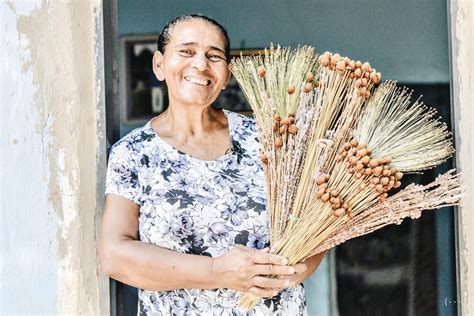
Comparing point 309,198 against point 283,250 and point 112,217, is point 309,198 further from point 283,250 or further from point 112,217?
point 112,217

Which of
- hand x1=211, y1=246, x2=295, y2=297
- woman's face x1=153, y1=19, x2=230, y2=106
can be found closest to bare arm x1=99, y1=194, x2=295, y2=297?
hand x1=211, y1=246, x2=295, y2=297

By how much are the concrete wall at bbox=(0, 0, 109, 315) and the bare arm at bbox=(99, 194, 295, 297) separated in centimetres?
24

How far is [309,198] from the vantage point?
223 centimetres

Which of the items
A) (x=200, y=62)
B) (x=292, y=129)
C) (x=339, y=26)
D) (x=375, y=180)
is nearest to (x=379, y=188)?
(x=375, y=180)

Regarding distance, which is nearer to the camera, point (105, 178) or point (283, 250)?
point (283, 250)

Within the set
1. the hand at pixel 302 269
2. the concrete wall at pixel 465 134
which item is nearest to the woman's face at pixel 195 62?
the hand at pixel 302 269

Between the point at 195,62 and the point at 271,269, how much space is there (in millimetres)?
676

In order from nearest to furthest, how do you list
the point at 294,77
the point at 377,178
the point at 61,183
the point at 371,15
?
1. the point at 377,178
2. the point at 294,77
3. the point at 61,183
4. the point at 371,15

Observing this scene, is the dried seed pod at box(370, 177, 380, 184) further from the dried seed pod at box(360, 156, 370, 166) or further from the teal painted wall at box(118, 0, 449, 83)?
the teal painted wall at box(118, 0, 449, 83)

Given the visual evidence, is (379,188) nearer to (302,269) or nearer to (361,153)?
(361,153)

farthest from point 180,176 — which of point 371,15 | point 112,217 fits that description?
point 371,15

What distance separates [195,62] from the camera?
8.17 ft

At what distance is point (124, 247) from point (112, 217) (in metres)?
0.11

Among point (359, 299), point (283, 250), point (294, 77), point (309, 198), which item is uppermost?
point (294, 77)
